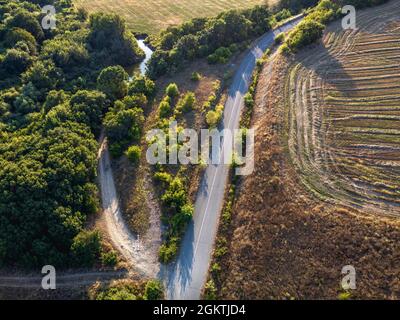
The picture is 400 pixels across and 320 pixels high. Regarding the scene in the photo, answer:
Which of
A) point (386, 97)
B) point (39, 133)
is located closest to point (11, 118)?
point (39, 133)

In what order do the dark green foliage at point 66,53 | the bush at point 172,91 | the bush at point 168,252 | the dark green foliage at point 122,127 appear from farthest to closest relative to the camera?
the dark green foliage at point 66,53 < the bush at point 172,91 < the dark green foliage at point 122,127 < the bush at point 168,252

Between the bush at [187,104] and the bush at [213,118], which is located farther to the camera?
the bush at [187,104]

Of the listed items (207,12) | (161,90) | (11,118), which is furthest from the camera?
(207,12)

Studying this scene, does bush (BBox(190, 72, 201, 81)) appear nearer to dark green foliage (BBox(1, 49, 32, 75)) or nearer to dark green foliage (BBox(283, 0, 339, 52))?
dark green foliage (BBox(283, 0, 339, 52))

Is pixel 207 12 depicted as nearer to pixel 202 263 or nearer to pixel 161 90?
pixel 161 90

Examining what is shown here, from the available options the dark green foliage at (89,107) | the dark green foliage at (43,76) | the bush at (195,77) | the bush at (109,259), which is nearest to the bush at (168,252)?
the bush at (109,259)

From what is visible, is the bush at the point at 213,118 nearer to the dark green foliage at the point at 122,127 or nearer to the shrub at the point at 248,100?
the shrub at the point at 248,100
